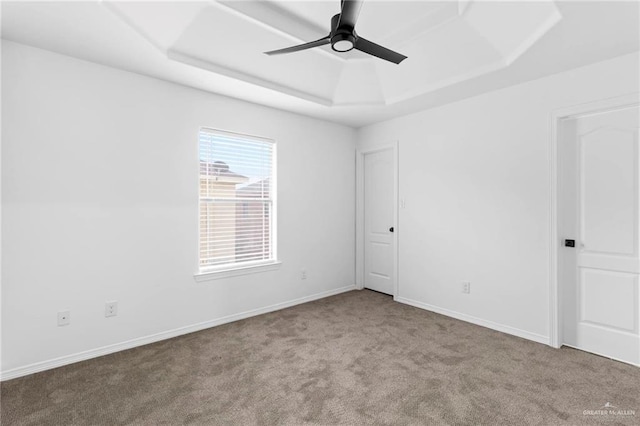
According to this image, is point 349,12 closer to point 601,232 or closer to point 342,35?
point 342,35

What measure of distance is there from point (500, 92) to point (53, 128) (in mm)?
4085

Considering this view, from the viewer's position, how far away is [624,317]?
8.76 ft

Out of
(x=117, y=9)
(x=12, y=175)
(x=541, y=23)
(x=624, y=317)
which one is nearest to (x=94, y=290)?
(x=12, y=175)

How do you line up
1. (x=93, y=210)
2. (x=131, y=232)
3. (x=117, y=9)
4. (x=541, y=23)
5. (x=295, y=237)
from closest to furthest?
(x=117, y=9), (x=541, y=23), (x=93, y=210), (x=131, y=232), (x=295, y=237)

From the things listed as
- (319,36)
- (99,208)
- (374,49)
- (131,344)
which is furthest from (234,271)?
(374,49)

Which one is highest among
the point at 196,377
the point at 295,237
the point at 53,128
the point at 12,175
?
the point at 53,128

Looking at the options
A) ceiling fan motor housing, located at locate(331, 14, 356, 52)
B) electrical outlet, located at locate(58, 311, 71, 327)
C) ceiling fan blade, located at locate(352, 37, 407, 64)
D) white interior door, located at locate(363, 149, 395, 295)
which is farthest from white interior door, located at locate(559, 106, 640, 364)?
electrical outlet, located at locate(58, 311, 71, 327)

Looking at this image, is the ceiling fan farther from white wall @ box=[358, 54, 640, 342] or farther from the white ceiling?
white wall @ box=[358, 54, 640, 342]

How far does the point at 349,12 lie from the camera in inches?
67.0

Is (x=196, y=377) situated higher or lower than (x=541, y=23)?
lower

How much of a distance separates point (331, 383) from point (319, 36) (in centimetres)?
282

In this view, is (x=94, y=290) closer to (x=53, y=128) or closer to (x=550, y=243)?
(x=53, y=128)

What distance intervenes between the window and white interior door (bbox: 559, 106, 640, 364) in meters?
3.05

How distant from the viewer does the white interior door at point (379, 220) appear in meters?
4.57
